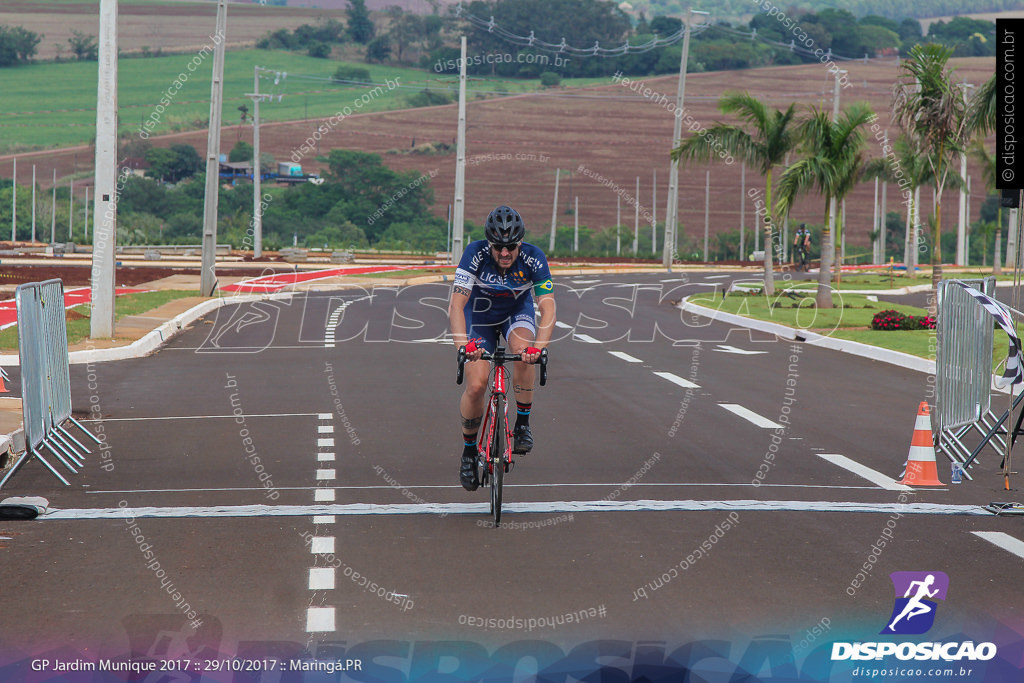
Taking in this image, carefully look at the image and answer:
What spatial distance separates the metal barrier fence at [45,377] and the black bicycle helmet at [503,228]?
3.68 m

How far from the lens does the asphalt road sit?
542cm

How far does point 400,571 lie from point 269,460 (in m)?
3.96

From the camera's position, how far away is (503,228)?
8.16 metres

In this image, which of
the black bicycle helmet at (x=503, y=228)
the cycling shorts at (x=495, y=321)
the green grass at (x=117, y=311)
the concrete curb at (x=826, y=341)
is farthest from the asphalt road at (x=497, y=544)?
the green grass at (x=117, y=311)

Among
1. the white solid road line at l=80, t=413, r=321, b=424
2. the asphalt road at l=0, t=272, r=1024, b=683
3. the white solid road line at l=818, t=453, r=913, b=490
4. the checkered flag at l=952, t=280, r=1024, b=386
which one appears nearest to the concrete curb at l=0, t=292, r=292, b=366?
the asphalt road at l=0, t=272, r=1024, b=683

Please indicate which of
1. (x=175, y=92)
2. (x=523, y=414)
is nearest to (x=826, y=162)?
(x=523, y=414)

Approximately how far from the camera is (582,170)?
12794 centimetres

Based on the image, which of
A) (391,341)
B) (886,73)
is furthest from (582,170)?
(391,341)

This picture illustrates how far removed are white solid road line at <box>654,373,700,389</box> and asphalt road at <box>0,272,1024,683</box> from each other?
32.0 inches

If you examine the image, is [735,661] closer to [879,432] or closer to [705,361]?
[879,432]

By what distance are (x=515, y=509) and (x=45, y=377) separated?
Result: 4.46m

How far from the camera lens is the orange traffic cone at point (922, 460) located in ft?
31.1

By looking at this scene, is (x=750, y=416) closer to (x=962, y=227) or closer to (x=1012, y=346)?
(x=1012, y=346)

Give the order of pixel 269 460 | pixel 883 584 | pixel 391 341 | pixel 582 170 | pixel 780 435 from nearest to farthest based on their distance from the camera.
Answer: pixel 883 584 < pixel 269 460 < pixel 780 435 < pixel 391 341 < pixel 582 170
